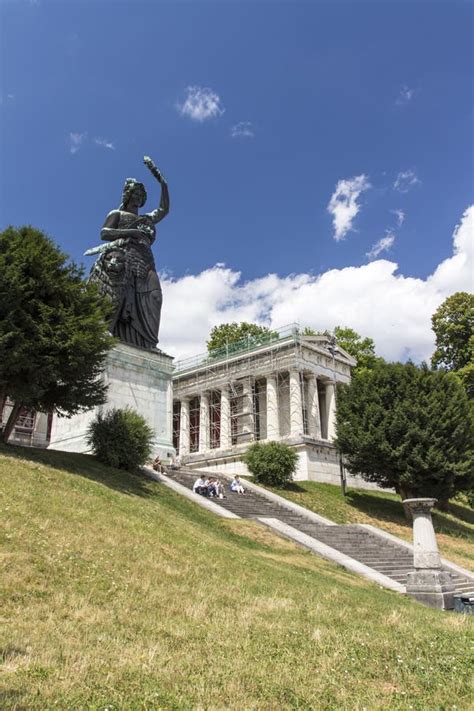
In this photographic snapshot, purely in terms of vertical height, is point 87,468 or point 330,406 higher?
point 330,406

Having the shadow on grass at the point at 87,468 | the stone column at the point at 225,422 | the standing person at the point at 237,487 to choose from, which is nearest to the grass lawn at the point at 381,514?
the standing person at the point at 237,487

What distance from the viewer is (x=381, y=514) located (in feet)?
101

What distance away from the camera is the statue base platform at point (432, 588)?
43.2ft

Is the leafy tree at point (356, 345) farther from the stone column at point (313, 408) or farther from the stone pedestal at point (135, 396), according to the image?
the stone pedestal at point (135, 396)

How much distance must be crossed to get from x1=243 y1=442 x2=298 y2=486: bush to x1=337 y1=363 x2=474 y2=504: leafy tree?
12.3 ft

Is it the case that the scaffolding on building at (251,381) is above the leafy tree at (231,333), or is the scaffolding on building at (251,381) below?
below

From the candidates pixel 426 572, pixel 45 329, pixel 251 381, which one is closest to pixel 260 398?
pixel 251 381

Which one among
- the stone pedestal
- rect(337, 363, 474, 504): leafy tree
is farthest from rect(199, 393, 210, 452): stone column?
the stone pedestal

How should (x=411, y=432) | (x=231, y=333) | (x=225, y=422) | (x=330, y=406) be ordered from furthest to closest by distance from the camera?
(x=231, y=333), (x=225, y=422), (x=330, y=406), (x=411, y=432)

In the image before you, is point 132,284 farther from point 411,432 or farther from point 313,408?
point 313,408

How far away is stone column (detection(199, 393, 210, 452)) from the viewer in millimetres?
48531

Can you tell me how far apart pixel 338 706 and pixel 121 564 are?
18.7ft

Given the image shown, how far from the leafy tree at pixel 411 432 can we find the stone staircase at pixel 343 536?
6906 millimetres

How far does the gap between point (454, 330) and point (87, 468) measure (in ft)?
122
